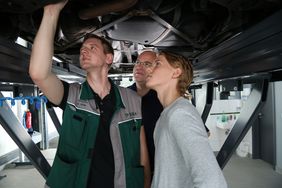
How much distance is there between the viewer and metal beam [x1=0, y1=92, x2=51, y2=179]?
1.22m

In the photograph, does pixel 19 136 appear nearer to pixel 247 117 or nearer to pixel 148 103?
pixel 148 103

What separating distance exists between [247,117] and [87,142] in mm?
980

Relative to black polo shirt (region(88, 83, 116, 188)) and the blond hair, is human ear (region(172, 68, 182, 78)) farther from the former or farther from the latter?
black polo shirt (region(88, 83, 116, 188))

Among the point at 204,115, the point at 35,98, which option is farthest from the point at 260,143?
the point at 35,98

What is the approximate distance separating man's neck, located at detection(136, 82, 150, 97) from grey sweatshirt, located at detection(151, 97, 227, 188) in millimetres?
489

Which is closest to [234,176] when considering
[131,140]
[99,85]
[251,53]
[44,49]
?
[251,53]

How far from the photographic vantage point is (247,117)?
58.3 inches

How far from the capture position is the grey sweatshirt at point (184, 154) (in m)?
0.59

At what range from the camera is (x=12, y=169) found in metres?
3.54

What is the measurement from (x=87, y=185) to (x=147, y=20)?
3.50ft

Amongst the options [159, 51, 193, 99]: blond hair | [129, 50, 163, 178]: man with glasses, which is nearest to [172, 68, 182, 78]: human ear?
[159, 51, 193, 99]: blond hair

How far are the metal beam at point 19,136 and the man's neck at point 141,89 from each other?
2.10 ft

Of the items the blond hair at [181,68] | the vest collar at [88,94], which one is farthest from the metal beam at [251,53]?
the vest collar at [88,94]

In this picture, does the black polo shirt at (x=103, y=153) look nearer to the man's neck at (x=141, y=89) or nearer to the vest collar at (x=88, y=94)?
the vest collar at (x=88, y=94)
